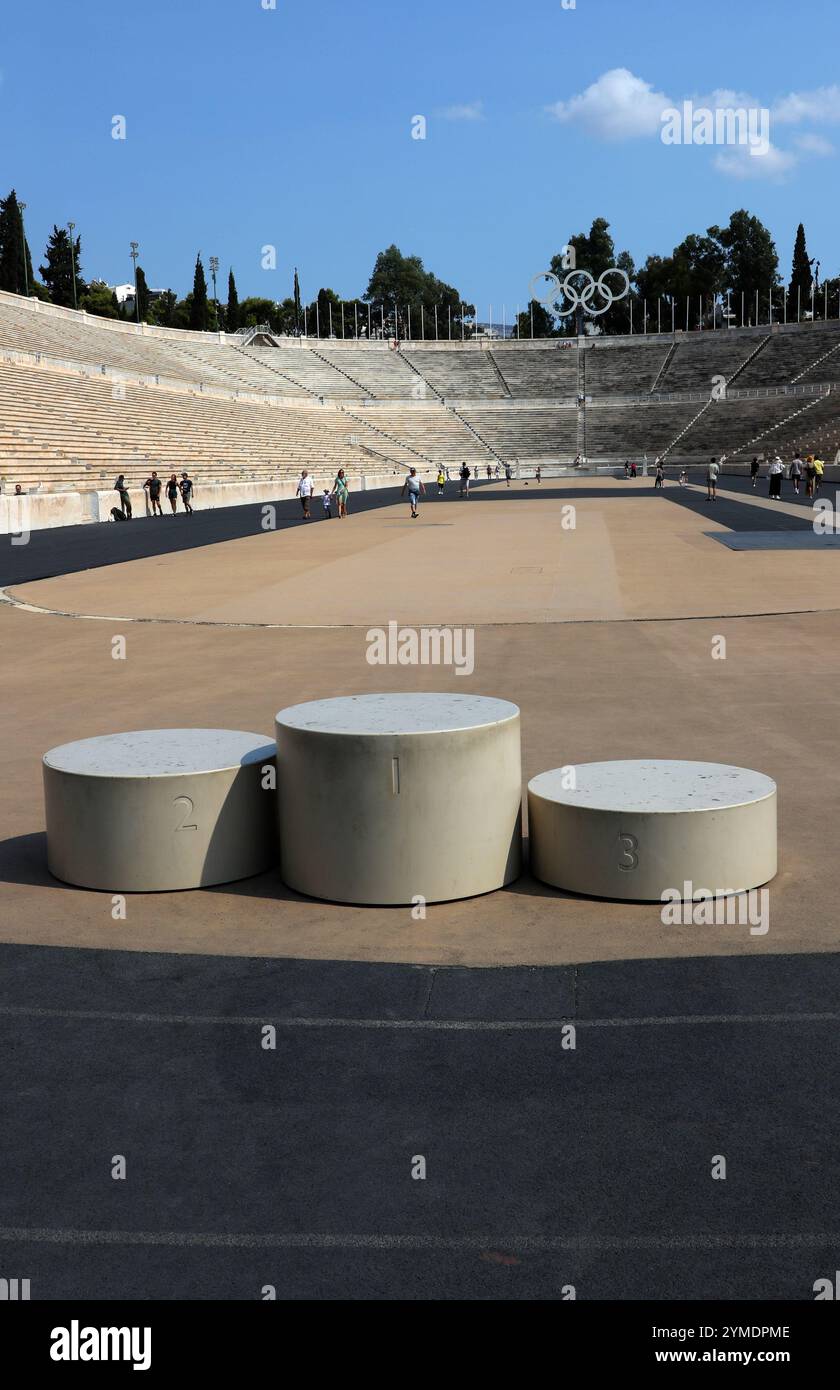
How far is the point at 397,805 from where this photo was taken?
609 cm

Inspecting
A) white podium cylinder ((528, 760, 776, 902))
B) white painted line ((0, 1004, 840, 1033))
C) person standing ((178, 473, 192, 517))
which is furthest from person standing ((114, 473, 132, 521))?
white painted line ((0, 1004, 840, 1033))

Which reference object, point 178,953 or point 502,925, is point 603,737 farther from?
point 178,953

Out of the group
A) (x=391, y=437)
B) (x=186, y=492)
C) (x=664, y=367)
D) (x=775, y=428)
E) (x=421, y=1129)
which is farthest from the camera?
(x=664, y=367)

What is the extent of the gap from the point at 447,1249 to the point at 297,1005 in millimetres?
1698

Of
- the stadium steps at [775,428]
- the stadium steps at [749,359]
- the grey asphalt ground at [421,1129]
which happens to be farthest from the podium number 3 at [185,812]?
the stadium steps at [749,359]

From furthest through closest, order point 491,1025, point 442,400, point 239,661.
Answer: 1. point 442,400
2. point 239,661
3. point 491,1025

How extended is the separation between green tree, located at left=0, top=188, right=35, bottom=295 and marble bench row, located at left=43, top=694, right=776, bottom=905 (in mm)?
105361

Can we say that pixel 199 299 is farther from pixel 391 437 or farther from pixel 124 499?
pixel 124 499

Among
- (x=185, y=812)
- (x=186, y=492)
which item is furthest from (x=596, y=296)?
(x=185, y=812)

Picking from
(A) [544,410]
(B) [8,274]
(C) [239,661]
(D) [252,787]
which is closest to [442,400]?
(A) [544,410]

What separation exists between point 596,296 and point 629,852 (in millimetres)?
153770

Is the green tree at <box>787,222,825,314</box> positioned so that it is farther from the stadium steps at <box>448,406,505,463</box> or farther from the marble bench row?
the marble bench row

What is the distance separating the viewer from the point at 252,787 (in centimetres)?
669

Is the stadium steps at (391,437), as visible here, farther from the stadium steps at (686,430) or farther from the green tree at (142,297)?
the green tree at (142,297)
